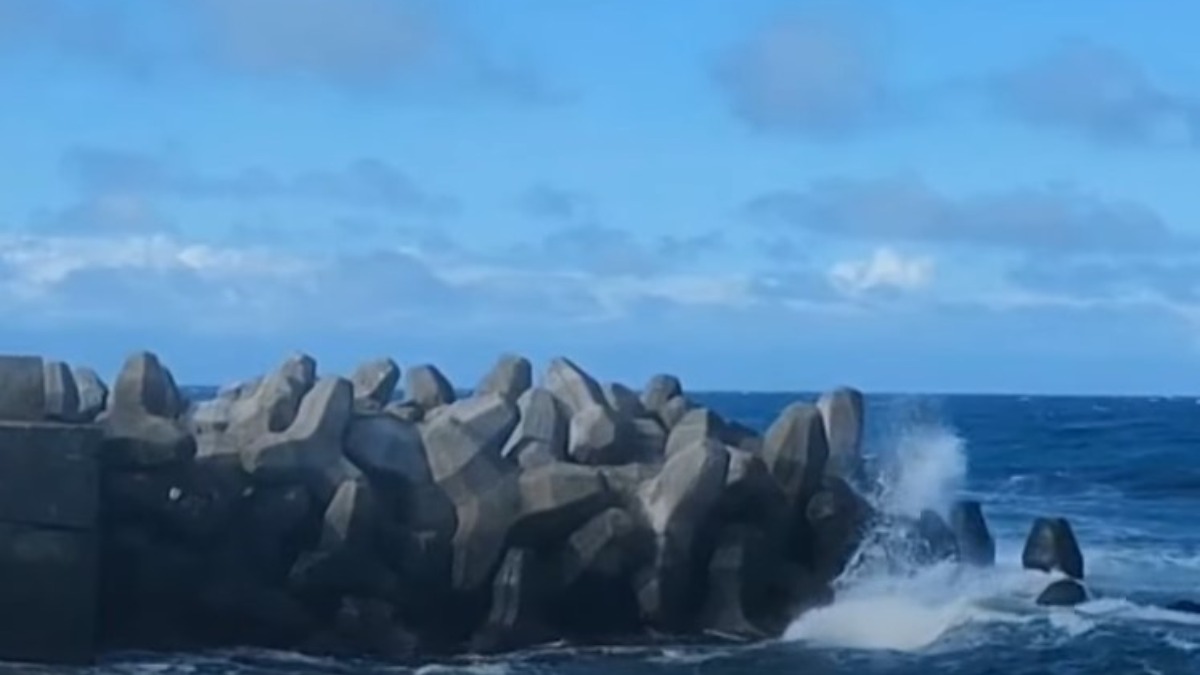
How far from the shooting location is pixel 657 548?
2411 centimetres

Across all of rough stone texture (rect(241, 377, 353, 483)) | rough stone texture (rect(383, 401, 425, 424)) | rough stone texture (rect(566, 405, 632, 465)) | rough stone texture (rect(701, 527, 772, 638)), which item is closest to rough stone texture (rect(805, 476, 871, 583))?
rough stone texture (rect(701, 527, 772, 638))

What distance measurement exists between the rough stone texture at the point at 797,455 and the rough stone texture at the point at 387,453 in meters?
3.14

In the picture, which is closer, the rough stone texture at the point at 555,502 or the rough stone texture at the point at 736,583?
the rough stone texture at the point at 555,502

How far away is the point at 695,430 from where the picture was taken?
26.2 metres

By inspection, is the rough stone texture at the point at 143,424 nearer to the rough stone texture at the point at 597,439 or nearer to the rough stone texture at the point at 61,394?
the rough stone texture at the point at 61,394

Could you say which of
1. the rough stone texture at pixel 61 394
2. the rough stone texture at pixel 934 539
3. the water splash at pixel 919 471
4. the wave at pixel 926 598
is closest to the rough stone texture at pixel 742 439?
the wave at pixel 926 598

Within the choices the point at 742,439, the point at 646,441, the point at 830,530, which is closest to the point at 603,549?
the point at 830,530

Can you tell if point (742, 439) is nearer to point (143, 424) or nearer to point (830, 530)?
point (830, 530)

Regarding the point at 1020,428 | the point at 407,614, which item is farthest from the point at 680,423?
the point at 1020,428

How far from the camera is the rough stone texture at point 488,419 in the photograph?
24953mm

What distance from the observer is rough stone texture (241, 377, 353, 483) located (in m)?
23.8

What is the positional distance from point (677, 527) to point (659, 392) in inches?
219

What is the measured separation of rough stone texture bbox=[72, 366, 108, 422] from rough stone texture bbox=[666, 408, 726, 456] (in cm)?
521

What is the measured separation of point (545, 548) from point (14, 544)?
454 centimetres
